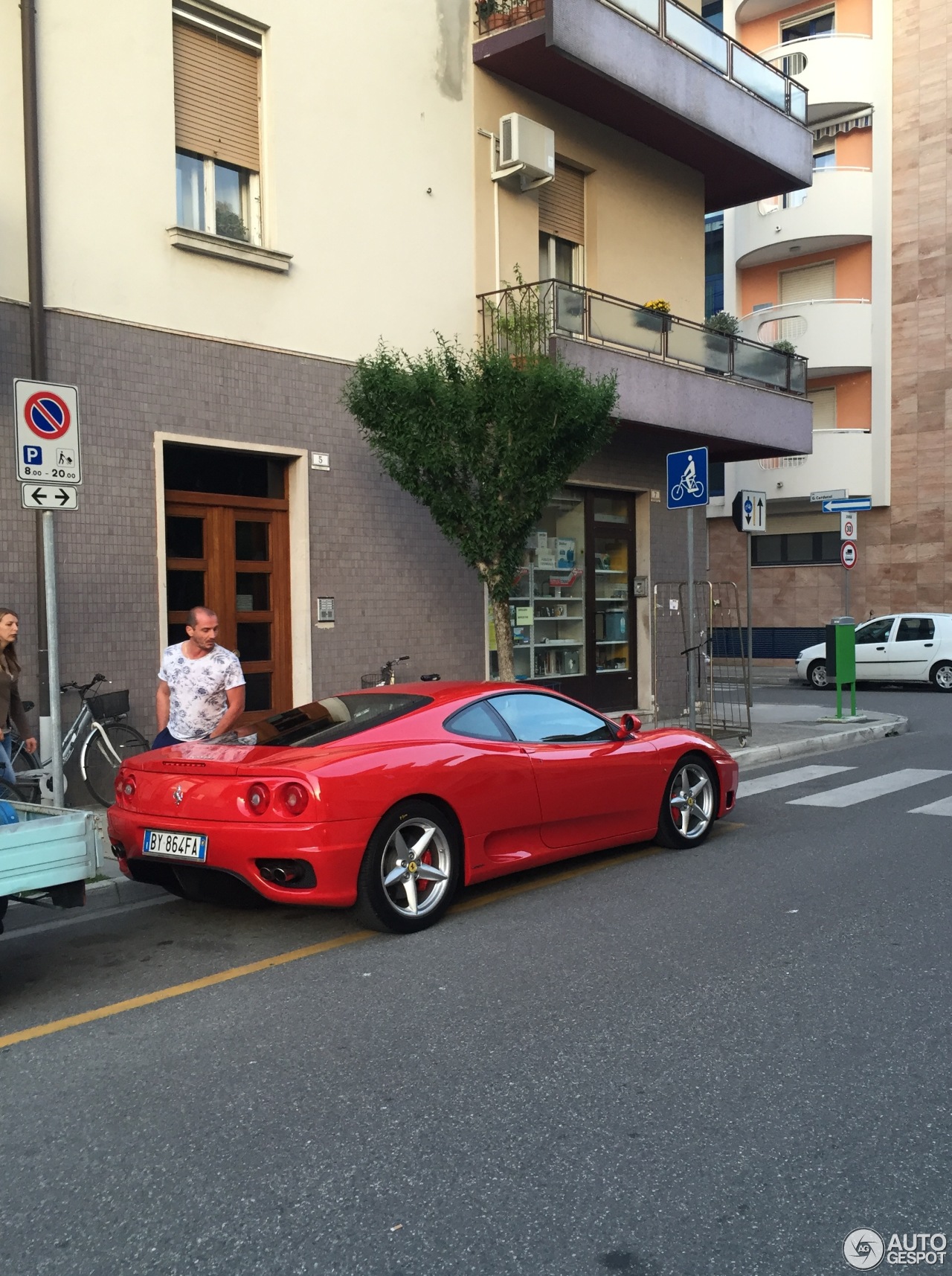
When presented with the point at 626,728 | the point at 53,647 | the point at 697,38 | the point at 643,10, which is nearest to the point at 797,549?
the point at 697,38

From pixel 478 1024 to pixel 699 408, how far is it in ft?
39.7

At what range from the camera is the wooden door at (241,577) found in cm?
1082

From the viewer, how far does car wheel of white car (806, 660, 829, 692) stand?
22.7 m

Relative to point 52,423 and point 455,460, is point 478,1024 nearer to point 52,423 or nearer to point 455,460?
point 52,423

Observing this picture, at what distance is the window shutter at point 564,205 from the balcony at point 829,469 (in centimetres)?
1435

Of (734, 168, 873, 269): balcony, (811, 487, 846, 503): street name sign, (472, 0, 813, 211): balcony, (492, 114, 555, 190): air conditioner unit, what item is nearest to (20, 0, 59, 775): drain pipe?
(492, 114, 555, 190): air conditioner unit

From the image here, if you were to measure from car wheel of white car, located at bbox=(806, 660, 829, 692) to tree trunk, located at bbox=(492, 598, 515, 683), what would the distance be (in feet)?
41.7

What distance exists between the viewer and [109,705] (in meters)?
9.50

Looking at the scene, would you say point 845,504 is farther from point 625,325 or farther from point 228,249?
point 228,249

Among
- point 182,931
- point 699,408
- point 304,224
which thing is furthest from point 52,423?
point 699,408

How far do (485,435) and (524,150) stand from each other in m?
4.62

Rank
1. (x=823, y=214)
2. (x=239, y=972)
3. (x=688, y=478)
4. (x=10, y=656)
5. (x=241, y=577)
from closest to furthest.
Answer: (x=239, y=972)
(x=10, y=656)
(x=241, y=577)
(x=688, y=478)
(x=823, y=214)

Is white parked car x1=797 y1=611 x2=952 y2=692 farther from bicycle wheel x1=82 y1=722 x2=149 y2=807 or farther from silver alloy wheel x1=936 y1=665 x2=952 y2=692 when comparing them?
bicycle wheel x1=82 y1=722 x2=149 y2=807

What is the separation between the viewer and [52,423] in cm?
712
